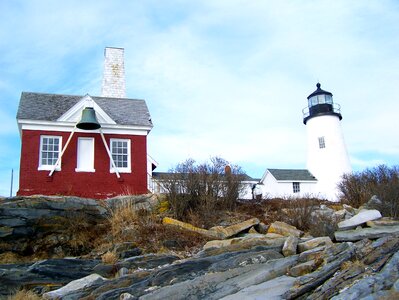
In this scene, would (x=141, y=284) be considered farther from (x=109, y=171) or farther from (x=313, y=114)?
(x=313, y=114)

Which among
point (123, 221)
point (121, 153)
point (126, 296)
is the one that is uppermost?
point (121, 153)

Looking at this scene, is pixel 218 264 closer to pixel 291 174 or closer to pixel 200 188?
pixel 200 188

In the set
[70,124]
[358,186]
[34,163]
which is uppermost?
[70,124]

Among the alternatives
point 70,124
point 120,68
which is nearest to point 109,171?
point 70,124

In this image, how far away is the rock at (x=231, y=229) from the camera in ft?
43.5

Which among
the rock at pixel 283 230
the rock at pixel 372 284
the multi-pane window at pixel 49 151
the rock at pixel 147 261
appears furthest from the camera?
the multi-pane window at pixel 49 151

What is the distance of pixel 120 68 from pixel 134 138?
5850 mm

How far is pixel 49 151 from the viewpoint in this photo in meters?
19.2

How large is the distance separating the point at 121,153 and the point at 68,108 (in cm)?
328

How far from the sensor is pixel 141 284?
884 cm

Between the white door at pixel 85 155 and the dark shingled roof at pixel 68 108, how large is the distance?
5.04ft

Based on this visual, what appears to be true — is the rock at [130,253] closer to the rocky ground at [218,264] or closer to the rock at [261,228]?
the rocky ground at [218,264]

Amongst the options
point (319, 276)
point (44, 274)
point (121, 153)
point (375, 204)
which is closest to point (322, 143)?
point (121, 153)

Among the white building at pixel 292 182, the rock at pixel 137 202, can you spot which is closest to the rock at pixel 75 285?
the rock at pixel 137 202
